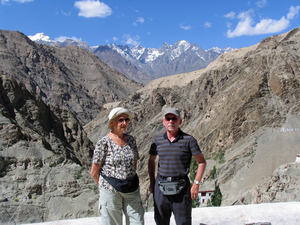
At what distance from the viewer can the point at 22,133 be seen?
12336 millimetres

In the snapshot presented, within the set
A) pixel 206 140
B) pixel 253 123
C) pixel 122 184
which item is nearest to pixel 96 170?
pixel 122 184

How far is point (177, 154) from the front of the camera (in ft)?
10.8

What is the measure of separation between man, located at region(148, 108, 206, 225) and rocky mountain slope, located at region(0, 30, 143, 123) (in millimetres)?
78116

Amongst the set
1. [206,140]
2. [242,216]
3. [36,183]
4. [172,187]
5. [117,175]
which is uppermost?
[117,175]

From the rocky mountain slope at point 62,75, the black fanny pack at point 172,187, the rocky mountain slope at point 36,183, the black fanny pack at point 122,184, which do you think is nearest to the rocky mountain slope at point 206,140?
the rocky mountain slope at point 36,183

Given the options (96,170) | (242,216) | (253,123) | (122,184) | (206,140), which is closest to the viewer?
(122,184)

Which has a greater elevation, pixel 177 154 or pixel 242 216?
pixel 177 154

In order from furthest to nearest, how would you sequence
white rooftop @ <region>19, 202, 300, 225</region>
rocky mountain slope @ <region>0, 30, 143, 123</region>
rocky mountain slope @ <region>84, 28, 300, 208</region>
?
rocky mountain slope @ <region>0, 30, 143, 123</region>
rocky mountain slope @ <region>84, 28, 300, 208</region>
white rooftop @ <region>19, 202, 300, 225</region>

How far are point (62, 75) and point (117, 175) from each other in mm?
96837

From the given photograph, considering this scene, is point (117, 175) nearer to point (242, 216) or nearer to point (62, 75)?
point (242, 216)

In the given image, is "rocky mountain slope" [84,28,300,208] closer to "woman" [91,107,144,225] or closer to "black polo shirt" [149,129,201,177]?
"black polo shirt" [149,129,201,177]

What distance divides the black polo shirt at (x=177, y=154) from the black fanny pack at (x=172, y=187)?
0.09 m

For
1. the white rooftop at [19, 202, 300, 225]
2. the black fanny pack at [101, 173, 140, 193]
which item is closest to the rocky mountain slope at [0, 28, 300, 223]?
the white rooftop at [19, 202, 300, 225]

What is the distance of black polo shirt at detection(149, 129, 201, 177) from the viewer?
3.29 metres
